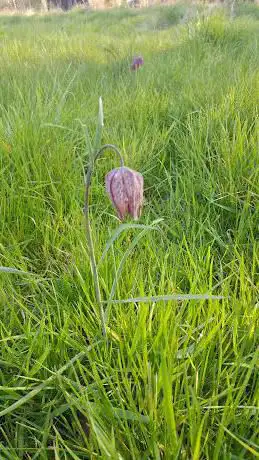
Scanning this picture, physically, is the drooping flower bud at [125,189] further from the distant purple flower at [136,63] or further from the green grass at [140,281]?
the distant purple flower at [136,63]

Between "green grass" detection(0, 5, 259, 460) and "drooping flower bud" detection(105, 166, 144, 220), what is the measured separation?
45mm

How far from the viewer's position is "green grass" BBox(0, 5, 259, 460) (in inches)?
22.4

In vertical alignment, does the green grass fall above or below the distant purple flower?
below

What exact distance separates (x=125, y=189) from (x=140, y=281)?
0.47 ft

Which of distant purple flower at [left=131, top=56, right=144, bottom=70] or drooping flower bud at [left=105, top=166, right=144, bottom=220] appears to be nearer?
drooping flower bud at [left=105, top=166, right=144, bottom=220]

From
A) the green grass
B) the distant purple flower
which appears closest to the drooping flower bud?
the green grass

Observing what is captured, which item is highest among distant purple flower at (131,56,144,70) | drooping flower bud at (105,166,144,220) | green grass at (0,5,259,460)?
drooping flower bud at (105,166,144,220)

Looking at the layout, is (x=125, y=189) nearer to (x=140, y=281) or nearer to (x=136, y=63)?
(x=140, y=281)

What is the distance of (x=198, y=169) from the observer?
3.85 ft

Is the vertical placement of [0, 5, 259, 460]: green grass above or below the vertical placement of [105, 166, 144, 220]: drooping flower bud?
below

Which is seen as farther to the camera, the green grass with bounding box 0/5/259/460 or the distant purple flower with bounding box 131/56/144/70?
the distant purple flower with bounding box 131/56/144/70

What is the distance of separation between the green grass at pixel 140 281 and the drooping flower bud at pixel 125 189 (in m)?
0.04

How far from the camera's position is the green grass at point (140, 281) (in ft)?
1.86

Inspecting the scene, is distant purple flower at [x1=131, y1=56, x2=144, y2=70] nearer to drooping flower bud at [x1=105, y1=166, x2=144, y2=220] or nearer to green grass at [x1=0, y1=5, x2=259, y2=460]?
green grass at [x1=0, y1=5, x2=259, y2=460]
